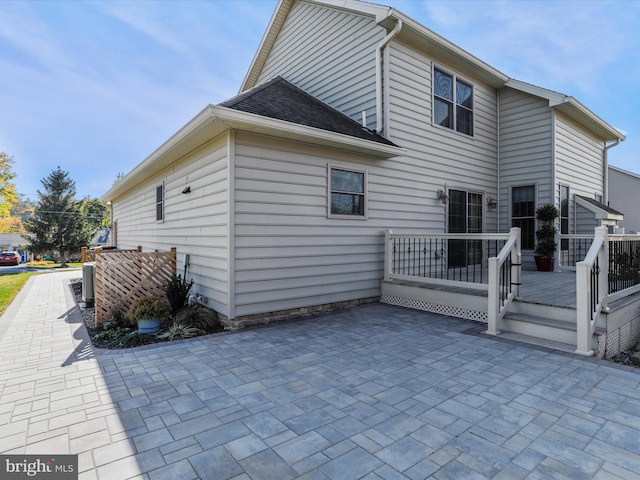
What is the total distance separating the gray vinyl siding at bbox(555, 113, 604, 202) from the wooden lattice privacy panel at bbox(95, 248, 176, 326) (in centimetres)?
968

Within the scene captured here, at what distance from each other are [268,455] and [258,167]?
4.02 m

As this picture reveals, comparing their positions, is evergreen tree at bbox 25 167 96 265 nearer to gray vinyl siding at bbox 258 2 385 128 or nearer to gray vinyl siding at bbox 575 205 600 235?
gray vinyl siding at bbox 258 2 385 128

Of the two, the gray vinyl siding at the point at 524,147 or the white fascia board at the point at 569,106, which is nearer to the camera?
the white fascia board at the point at 569,106

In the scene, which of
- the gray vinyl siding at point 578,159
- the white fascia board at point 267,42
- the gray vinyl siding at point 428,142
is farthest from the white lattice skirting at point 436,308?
the white fascia board at point 267,42

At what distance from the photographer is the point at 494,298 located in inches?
182

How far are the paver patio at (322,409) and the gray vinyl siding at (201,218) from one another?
141 cm

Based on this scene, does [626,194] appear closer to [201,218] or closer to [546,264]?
[546,264]

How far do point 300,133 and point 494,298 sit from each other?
3.71 m

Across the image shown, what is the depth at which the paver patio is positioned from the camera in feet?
6.46

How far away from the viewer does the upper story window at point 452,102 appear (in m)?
7.84

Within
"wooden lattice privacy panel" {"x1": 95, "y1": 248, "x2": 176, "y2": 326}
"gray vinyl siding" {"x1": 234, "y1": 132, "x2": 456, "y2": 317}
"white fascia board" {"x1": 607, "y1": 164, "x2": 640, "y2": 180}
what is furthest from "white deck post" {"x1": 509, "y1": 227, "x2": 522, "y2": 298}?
"white fascia board" {"x1": 607, "y1": 164, "x2": 640, "y2": 180}

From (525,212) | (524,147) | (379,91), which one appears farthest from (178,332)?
(524,147)

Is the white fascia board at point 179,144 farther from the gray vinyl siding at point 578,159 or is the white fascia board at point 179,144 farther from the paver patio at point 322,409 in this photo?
the gray vinyl siding at point 578,159

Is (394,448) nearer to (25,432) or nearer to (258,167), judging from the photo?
(25,432)
